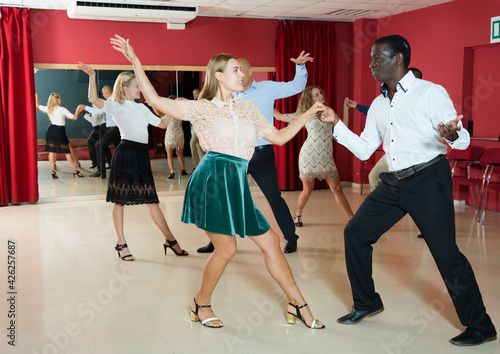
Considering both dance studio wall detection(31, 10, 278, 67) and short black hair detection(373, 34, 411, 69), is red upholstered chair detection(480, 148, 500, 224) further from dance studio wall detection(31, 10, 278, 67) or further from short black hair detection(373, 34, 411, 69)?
short black hair detection(373, 34, 411, 69)

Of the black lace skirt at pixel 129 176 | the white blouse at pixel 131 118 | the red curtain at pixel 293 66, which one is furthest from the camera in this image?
the red curtain at pixel 293 66

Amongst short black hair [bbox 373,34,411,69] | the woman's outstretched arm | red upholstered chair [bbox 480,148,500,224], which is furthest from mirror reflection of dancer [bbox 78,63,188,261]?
red upholstered chair [bbox 480,148,500,224]

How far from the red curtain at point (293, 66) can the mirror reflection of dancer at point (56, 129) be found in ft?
10.5

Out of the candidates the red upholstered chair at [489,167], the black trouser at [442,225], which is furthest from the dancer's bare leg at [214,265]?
the red upholstered chair at [489,167]

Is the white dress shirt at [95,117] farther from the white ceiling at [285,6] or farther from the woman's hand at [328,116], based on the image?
the woman's hand at [328,116]

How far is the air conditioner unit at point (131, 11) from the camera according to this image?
733 cm

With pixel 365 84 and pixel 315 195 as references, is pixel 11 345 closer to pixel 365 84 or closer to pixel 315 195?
pixel 315 195

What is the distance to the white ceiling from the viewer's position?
296 inches

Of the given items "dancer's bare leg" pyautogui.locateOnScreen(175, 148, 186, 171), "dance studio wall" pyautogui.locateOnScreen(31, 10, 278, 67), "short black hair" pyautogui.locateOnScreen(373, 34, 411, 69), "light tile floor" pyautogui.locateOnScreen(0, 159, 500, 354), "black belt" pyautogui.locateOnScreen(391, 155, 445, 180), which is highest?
"dance studio wall" pyautogui.locateOnScreen(31, 10, 278, 67)

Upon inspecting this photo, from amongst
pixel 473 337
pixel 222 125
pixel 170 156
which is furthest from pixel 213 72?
pixel 170 156

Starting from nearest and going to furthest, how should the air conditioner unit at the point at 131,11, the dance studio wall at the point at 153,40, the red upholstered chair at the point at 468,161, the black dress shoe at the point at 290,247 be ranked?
the black dress shoe at the point at 290,247 < the red upholstered chair at the point at 468,161 < the air conditioner unit at the point at 131,11 < the dance studio wall at the point at 153,40

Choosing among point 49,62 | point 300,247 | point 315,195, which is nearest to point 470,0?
point 315,195

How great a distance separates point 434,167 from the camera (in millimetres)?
2904

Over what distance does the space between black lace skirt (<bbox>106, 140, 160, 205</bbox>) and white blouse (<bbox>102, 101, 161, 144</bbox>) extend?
0.22 feet
